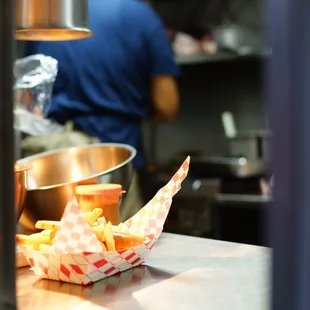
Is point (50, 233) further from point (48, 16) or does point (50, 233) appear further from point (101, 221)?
point (48, 16)

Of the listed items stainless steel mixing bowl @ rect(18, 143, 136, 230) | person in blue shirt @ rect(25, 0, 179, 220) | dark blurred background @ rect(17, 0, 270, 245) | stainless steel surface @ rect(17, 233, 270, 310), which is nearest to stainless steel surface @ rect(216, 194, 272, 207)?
dark blurred background @ rect(17, 0, 270, 245)

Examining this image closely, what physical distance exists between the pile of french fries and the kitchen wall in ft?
6.94

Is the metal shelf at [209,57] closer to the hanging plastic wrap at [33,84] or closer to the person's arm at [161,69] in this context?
the person's arm at [161,69]

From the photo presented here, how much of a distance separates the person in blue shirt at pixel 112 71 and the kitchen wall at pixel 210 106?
1204 mm

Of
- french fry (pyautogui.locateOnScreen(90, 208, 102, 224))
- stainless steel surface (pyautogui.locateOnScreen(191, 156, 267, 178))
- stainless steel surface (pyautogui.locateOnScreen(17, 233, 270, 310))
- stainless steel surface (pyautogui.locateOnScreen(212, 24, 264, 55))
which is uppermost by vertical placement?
stainless steel surface (pyautogui.locateOnScreen(212, 24, 264, 55))

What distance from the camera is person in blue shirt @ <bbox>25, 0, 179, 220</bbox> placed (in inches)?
67.1

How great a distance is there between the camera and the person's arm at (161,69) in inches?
72.2

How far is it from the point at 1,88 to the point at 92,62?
116 cm

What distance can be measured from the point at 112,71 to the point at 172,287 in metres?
0.97

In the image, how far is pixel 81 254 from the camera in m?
0.84

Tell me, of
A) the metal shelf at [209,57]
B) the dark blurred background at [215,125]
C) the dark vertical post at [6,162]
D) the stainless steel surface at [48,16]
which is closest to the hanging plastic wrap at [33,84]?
the stainless steel surface at [48,16]

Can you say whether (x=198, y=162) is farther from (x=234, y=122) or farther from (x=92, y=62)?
(x=92, y=62)

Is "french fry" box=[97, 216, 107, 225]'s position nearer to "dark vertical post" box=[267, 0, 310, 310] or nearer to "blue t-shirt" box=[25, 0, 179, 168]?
"dark vertical post" box=[267, 0, 310, 310]

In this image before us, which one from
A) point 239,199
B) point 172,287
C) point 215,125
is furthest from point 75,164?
point 215,125
